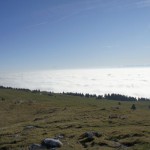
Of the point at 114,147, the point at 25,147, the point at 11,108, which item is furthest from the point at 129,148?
the point at 11,108

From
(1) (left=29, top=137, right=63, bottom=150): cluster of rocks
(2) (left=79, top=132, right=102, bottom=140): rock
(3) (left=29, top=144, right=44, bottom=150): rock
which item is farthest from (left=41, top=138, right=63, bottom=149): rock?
(2) (left=79, top=132, right=102, bottom=140): rock

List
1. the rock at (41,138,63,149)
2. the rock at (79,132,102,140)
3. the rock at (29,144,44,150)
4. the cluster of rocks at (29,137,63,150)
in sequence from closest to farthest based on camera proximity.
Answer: the rock at (29,144,44,150)
the cluster of rocks at (29,137,63,150)
the rock at (41,138,63,149)
the rock at (79,132,102,140)

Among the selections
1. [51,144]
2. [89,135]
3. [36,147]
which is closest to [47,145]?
[51,144]

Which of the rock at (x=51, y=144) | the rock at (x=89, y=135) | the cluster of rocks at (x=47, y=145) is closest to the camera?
the cluster of rocks at (x=47, y=145)

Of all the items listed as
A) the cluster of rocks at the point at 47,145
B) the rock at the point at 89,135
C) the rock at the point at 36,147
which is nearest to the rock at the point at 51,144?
the cluster of rocks at the point at 47,145

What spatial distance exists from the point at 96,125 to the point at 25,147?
14728mm

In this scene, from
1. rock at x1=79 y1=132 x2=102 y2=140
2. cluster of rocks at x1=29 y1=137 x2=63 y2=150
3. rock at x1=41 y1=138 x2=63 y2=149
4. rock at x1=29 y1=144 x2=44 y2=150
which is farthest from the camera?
rock at x1=79 y1=132 x2=102 y2=140

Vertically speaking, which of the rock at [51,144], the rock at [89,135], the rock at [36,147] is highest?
the rock at [89,135]

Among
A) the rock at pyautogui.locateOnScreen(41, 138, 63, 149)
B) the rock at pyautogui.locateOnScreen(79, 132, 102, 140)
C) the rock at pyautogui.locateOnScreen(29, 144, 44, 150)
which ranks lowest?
the rock at pyautogui.locateOnScreen(29, 144, 44, 150)

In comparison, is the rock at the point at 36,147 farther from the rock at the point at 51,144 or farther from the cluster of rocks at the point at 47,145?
the rock at the point at 51,144

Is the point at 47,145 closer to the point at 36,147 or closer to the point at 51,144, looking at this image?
the point at 51,144

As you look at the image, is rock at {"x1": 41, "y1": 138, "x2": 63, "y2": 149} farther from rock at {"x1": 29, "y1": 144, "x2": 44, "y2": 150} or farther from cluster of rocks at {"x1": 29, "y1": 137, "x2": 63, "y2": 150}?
rock at {"x1": 29, "y1": 144, "x2": 44, "y2": 150}

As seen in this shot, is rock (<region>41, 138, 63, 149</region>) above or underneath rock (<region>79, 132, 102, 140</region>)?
underneath

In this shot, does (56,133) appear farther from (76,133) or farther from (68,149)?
(68,149)
